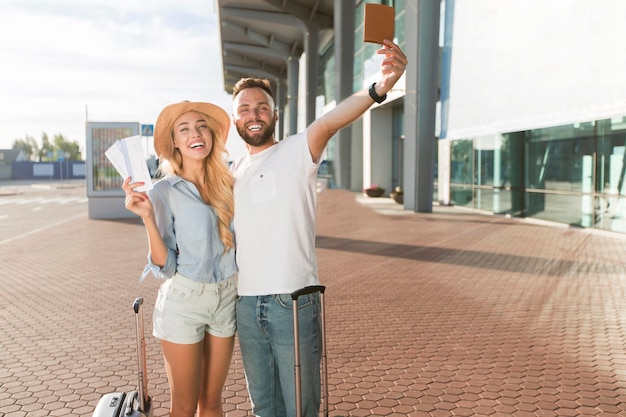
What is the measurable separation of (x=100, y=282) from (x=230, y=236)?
7530mm

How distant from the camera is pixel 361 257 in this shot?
12.3m

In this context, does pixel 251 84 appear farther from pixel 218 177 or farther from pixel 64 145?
pixel 64 145

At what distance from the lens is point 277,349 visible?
2906 millimetres

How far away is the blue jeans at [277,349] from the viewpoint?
2865 mm

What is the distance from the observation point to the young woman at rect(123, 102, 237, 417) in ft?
9.77

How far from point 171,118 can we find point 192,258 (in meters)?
0.73

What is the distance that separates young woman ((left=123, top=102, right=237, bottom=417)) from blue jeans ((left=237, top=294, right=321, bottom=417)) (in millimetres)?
155

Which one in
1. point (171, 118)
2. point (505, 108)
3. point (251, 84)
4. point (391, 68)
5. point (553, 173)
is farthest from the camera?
point (505, 108)

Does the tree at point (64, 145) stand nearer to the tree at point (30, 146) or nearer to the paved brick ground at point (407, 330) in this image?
the tree at point (30, 146)

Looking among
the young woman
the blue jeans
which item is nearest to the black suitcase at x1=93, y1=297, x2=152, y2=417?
the young woman

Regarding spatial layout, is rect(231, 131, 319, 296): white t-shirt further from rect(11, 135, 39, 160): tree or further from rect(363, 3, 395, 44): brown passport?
rect(11, 135, 39, 160): tree

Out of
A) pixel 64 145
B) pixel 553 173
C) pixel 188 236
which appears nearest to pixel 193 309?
pixel 188 236

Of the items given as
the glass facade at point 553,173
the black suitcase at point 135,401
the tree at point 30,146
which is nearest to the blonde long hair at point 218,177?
the black suitcase at point 135,401

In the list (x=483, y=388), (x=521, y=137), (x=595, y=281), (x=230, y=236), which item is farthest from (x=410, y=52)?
(x=230, y=236)
